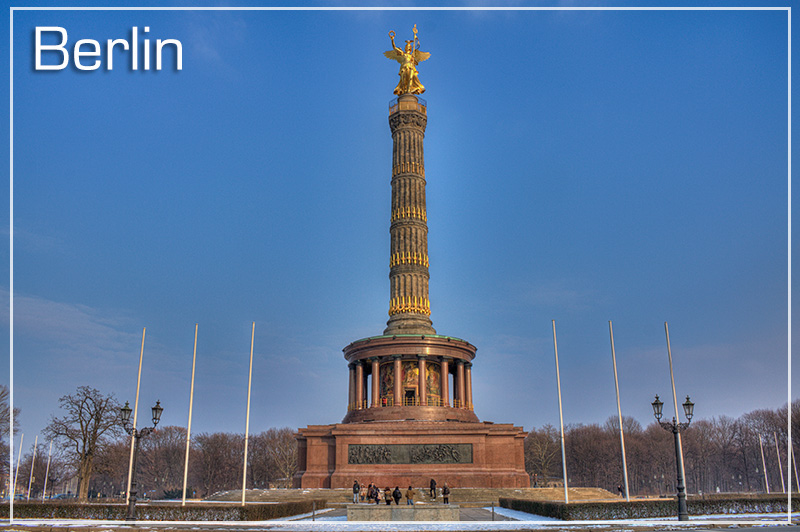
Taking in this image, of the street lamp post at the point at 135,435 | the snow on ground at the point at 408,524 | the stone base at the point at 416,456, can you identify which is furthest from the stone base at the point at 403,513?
the stone base at the point at 416,456

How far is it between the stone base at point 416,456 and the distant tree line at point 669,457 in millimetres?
41726

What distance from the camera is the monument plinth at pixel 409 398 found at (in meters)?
36.5

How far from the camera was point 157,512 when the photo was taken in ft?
74.4

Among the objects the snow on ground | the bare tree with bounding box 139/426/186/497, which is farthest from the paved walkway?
the bare tree with bounding box 139/426/186/497

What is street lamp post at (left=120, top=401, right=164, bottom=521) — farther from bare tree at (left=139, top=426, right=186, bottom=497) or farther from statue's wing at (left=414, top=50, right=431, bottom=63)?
bare tree at (left=139, top=426, right=186, bottom=497)

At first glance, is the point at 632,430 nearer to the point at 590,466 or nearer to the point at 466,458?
the point at 590,466

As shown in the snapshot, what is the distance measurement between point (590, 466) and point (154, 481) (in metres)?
58.6

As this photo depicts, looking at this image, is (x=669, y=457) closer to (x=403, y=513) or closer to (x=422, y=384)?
(x=422, y=384)

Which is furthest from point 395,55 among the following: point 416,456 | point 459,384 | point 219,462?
point 219,462

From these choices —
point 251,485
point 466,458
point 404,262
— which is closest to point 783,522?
point 466,458

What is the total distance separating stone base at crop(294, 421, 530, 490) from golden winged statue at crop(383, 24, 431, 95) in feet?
87.1

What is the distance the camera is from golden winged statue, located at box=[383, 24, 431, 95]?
50625mm

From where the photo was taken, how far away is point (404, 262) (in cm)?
4566

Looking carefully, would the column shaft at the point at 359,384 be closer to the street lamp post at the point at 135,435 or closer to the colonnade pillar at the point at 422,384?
the colonnade pillar at the point at 422,384
